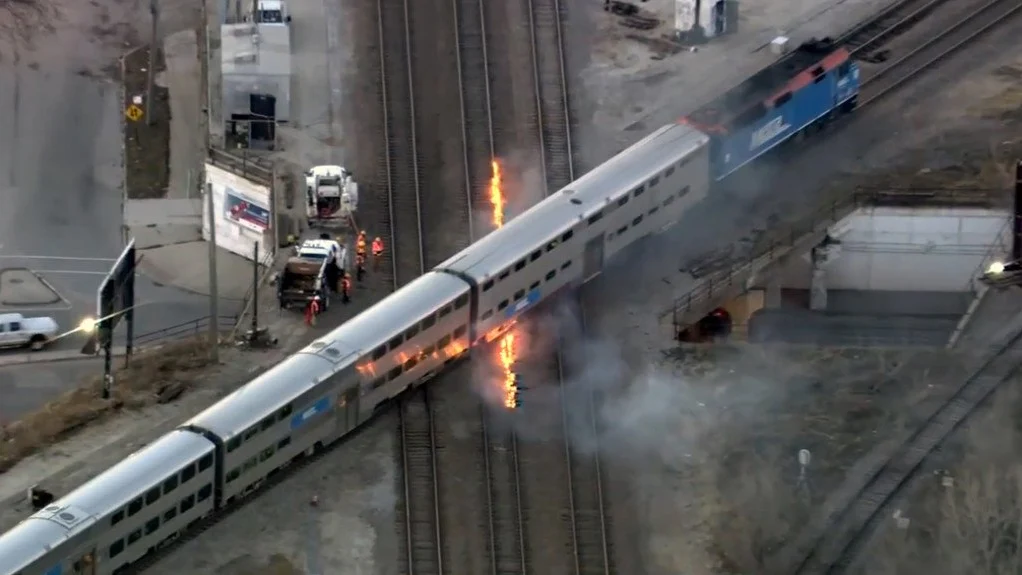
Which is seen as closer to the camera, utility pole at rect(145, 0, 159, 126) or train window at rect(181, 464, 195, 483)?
train window at rect(181, 464, 195, 483)

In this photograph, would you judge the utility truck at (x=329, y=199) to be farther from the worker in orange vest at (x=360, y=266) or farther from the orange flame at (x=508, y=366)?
the orange flame at (x=508, y=366)

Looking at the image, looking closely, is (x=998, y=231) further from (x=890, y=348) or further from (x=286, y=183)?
(x=286, y=183)

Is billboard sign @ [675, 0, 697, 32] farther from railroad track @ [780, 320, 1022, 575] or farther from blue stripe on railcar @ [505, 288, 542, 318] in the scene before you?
railroad track @ [780, 320, 1022, 575]

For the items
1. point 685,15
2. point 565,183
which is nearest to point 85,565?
point 565,183

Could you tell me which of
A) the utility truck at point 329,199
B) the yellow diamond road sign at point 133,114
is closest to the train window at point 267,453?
the utility truck at point 329,199

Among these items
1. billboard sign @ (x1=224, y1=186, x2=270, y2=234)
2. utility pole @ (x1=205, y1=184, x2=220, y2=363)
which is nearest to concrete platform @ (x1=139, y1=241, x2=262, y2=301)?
billboard sign @ (x1=224, y1=186, x2=270, y2=234)

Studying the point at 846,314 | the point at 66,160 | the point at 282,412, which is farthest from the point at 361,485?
the point at 66,160

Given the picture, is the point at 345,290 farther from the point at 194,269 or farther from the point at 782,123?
the point at 782,123
